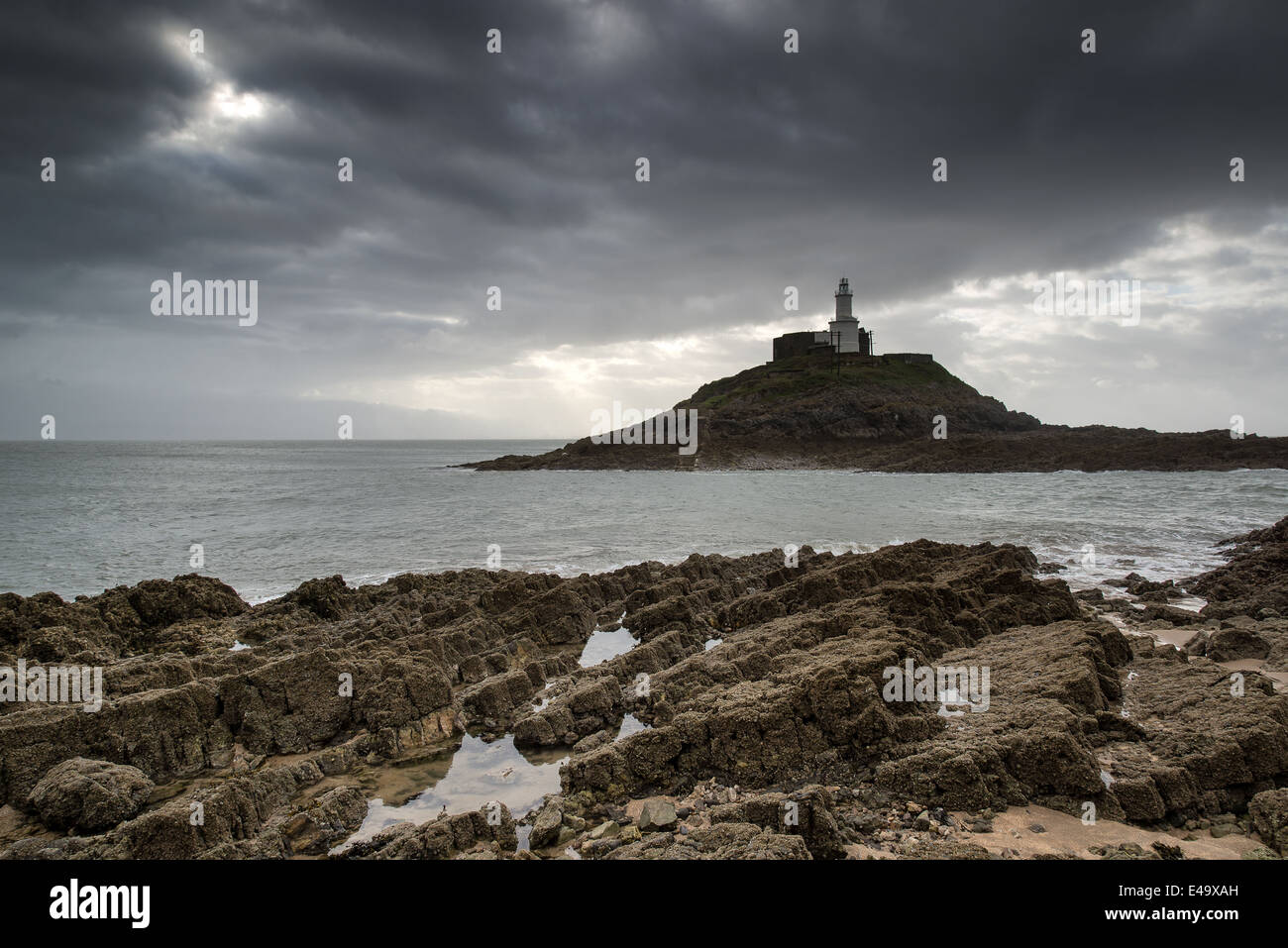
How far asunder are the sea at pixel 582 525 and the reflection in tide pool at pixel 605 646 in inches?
341

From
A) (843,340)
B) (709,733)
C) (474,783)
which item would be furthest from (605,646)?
(843,340)

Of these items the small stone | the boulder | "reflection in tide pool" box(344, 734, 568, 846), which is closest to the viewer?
the small stone

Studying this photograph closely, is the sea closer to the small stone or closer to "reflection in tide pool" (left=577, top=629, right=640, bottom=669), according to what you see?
"reflection in tide pool" (left=577, top=629, right=640, bottom=669)

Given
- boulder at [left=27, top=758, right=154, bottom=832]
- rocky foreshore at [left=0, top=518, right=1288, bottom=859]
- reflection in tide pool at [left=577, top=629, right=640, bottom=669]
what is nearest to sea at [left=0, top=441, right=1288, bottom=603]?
reflection in tide pool at [left=577, top=629, right=640, bottom=669]

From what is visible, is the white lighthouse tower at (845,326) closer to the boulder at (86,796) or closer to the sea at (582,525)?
the sea at (582,525)

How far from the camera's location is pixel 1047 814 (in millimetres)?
6438

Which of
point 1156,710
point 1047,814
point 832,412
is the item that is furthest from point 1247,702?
point 832,412

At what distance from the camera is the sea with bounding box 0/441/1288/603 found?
25.0 metres

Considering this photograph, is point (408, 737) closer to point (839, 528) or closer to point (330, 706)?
point (330, 706)

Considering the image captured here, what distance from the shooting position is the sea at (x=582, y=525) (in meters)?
25.0

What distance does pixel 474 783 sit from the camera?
805 cm

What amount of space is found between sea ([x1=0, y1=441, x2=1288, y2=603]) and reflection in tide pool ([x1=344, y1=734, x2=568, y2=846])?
14.7 metres

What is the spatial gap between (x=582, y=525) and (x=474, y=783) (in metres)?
29.6

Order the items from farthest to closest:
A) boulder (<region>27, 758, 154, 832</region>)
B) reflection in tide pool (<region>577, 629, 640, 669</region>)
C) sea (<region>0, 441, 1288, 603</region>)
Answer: sea (<region>0, 441, 1288, 603</region>), reflection in tide pool (<region>577, 629, 640, 669</region>), boulder (<region>27, 758, 154, 832</region>)
